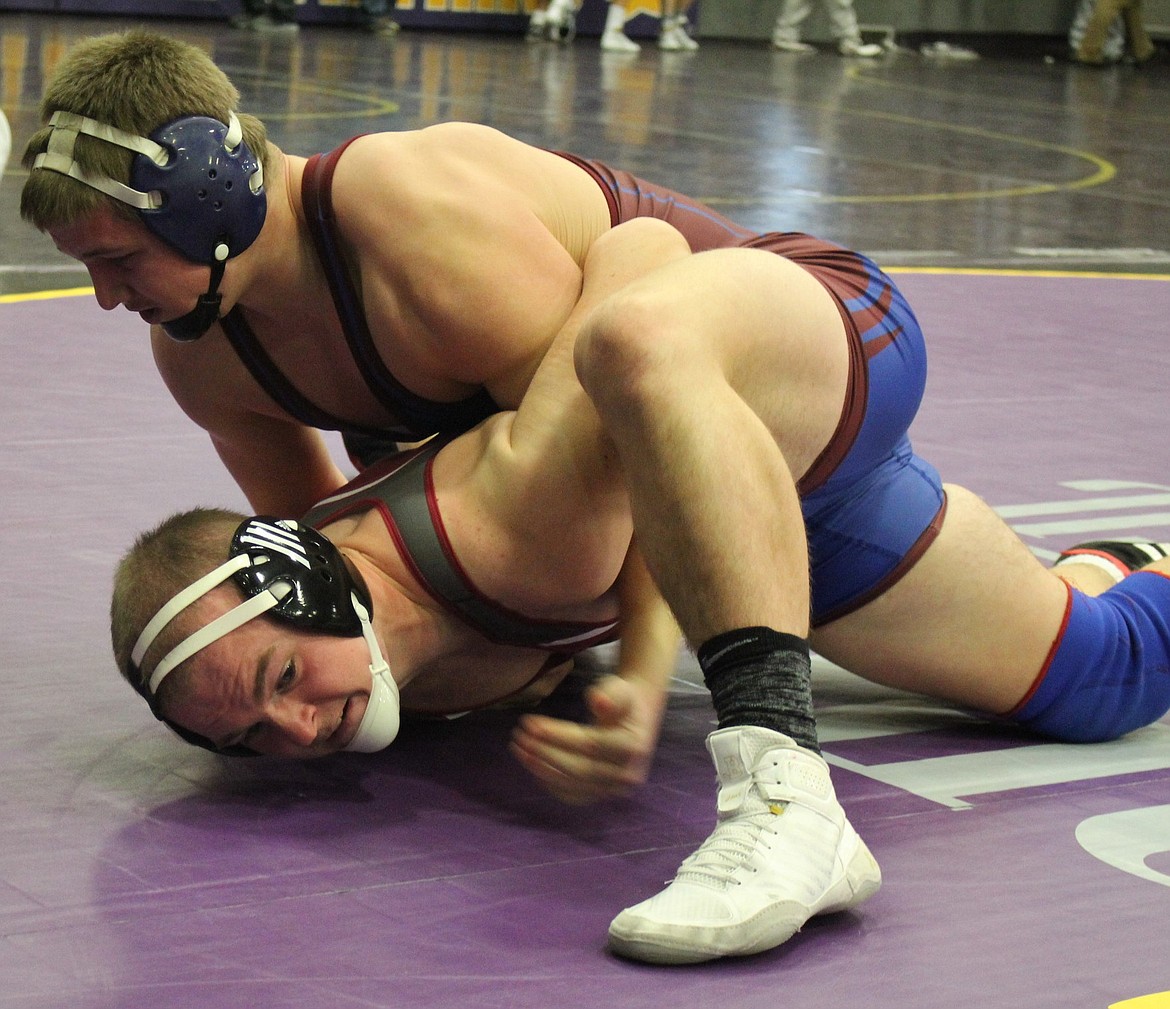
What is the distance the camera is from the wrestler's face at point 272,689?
2297mm

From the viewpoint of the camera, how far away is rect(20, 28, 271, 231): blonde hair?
2477 mm

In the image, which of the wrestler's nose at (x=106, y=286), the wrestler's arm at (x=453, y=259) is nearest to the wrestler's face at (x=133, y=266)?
the wrestler's nose at (x=106, y=286)

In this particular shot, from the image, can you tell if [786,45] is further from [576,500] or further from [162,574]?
[162,574]

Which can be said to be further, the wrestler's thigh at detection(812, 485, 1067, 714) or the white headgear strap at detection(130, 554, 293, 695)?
the wrestler's thigh at detection(812, 485, 1067, 714)

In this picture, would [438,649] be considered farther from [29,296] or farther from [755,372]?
[29,296]

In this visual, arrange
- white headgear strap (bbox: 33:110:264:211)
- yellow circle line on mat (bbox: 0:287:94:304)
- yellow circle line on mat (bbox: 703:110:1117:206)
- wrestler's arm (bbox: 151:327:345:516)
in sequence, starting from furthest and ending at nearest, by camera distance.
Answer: yellow circle line on mat (bbox: 703:110:1117:206) < yellow circle line on mat (bbox: 0:287:94:304) < wrestler's arm (bbox: 151:327:345:516) < white headgear strap (bbox: 33:110:264:211)


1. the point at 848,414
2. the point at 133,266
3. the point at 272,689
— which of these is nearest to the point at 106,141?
the point at 133,266

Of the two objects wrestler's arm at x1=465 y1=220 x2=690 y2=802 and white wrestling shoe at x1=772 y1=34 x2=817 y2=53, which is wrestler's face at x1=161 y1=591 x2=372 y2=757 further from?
white wrestling shoe at x1=772 y1=34 x2=817 y2=53

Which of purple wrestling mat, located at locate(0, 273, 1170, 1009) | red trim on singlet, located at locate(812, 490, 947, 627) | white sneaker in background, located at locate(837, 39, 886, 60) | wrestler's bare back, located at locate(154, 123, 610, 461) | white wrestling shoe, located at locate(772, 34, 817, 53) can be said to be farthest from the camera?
white wrestling shoe, located at locate(772, 34, 817, 53)

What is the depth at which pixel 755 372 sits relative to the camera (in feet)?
7.66

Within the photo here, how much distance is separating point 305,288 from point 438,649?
55 centimetres

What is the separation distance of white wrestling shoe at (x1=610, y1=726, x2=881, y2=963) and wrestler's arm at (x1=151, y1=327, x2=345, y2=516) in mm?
1125

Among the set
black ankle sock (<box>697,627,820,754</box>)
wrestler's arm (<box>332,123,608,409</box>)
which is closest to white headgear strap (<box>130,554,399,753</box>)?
wrestler's arm (<box>332,123,608,409</box>)

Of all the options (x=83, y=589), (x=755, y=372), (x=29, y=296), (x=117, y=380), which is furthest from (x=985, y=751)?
(x=29, y=296)
